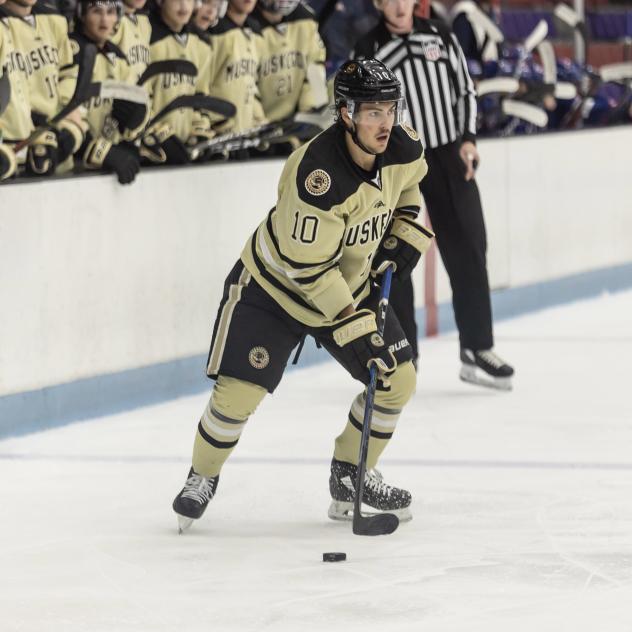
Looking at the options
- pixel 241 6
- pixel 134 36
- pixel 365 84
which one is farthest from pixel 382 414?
pixel 241 6

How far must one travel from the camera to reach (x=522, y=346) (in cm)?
648

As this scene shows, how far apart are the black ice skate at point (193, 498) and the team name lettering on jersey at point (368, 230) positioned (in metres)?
0.60

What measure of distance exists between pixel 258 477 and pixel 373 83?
1211 millimetres

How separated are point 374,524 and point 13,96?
1.92 meters

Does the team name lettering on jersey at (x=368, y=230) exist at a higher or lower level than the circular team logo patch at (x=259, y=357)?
higher

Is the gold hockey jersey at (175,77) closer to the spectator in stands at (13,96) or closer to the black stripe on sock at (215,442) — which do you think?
the spectator in stands at (13,96)

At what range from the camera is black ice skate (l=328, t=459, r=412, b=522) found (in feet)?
12.5

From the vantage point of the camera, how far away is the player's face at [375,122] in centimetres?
348

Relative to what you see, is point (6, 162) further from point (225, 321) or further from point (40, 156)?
point (225, 321)

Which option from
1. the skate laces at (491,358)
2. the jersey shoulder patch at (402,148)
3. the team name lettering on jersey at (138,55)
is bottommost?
the skate laces at (491,358)

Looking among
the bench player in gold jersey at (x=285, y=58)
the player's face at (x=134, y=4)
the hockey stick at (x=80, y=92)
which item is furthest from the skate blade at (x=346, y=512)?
the bench player in gold jersey at (x=285, y=58)

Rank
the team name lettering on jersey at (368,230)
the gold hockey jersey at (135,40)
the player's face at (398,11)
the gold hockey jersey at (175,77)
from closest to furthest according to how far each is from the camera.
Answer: the team name lettering on jersey at (368,230), the player's face at (398,11), the gold hockey jersey at (135,40), the gold hockey jersey at (175,77)

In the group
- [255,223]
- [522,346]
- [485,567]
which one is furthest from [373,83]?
[522,346]

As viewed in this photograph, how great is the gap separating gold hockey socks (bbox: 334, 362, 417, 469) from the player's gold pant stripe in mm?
328
